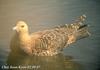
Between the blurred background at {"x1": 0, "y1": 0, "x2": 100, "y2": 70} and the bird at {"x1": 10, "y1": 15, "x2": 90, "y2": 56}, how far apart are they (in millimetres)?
35

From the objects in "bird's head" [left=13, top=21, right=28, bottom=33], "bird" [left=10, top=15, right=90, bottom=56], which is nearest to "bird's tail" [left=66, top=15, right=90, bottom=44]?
"bird" [left=10, top=15, right=90, bottom=56]

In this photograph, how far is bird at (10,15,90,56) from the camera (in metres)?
2.21

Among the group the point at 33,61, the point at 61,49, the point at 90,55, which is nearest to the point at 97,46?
the point at 90,55

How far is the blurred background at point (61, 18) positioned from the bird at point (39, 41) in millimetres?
35

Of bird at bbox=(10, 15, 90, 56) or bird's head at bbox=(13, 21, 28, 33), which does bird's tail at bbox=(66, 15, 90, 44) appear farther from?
bird's head at bbox=(13, 21, 28, 33)

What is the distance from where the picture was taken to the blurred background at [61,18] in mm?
2221

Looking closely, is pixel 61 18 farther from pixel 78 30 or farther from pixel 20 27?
pixel 20 27

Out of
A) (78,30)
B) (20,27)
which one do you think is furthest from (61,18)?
(20,27)

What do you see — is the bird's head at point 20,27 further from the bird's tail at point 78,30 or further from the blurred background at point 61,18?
the bird's tail at point 78,30

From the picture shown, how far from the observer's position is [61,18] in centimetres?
227

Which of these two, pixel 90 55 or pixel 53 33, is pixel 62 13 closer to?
pixel 53 33

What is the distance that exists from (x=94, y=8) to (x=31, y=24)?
527 mm

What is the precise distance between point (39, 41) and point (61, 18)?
0.26 m

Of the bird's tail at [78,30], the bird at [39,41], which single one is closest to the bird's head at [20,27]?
the bird at [39,41]
